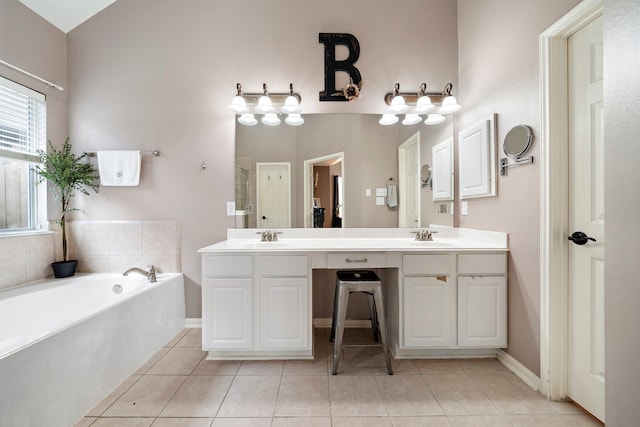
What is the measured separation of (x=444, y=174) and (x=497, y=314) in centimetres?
117

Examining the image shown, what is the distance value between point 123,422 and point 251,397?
627mm

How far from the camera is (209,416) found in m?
1.38

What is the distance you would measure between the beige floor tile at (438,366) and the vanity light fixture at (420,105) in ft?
6.28

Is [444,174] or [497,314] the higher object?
[444,174]

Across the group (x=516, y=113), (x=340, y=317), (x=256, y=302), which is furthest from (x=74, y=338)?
(x=516, y=113)

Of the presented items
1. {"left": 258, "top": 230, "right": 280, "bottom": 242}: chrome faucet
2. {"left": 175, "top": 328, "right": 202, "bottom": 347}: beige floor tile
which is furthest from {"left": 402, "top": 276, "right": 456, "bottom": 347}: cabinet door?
{"left": 175, "top": 328, "right": 202, "bottom": 347}: beige floor tile

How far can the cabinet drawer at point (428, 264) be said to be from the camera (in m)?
1.82

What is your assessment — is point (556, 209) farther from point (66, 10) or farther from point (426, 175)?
point (66, 10)

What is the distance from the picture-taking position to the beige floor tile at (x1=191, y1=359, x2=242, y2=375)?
175 centimetres

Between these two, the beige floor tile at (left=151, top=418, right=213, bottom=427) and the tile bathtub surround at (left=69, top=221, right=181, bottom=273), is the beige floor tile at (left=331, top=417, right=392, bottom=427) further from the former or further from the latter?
the tile bathtub surround at (left=69, top=221, right=181, bottom=273)

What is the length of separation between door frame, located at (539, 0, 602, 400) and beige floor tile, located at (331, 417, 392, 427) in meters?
0.98

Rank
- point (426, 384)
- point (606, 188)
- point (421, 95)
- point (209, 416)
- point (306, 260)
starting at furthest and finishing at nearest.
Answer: point (421, 95) → point (306, 260) → point (426, 384) → point (209, 416) → point (606, 188)

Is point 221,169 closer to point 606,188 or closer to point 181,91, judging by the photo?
point 181,91

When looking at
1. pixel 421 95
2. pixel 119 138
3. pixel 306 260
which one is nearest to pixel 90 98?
pixel 119 138
